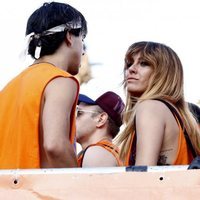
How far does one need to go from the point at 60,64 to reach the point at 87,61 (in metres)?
12.2

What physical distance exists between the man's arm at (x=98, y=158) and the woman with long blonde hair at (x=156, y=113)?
1.67ft

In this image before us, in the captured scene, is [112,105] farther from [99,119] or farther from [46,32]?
[46,32]

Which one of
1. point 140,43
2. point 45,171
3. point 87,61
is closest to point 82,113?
point 140,43

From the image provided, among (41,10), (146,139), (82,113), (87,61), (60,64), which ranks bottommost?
(87,61)

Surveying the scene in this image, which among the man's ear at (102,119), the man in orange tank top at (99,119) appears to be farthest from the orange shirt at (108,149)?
the man's ear at (102,119)

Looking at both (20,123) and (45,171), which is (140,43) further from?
(45,171)

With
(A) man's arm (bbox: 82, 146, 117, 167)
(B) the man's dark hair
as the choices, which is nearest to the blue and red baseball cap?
(A) man's arm (bbox: 82, 146, 117, 167)

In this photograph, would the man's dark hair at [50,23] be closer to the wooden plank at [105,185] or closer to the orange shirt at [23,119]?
the orange shirt at [23,119]

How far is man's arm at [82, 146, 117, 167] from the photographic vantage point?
3.51 meters

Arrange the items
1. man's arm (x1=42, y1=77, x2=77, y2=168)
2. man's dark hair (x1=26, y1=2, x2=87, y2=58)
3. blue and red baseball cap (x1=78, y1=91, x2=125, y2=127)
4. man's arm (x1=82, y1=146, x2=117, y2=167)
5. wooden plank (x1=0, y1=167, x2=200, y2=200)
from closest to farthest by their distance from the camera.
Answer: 1. wooden plank (x1=0, y1=167, x2=200, y2=200)
2. man's arm (x1=42, y1=77, x2=77, y2=168)
3. man's dark hair (x1=26, y1=2, x2=87, y2=58)
4. man's arm (x1=82, y1=146, x2=117, y2=167)
5. blue and red baseball cap (x1=78, y1=91, x2=125, y2=127)

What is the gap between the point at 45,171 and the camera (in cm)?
216

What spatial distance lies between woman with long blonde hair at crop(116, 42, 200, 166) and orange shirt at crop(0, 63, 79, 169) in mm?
280

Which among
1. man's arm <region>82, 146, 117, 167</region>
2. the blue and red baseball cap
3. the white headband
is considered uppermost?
the white headband

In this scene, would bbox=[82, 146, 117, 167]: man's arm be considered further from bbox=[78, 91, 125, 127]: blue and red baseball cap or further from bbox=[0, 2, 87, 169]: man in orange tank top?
bbox=[0, 2, 87, 169]: man in orange tank top
